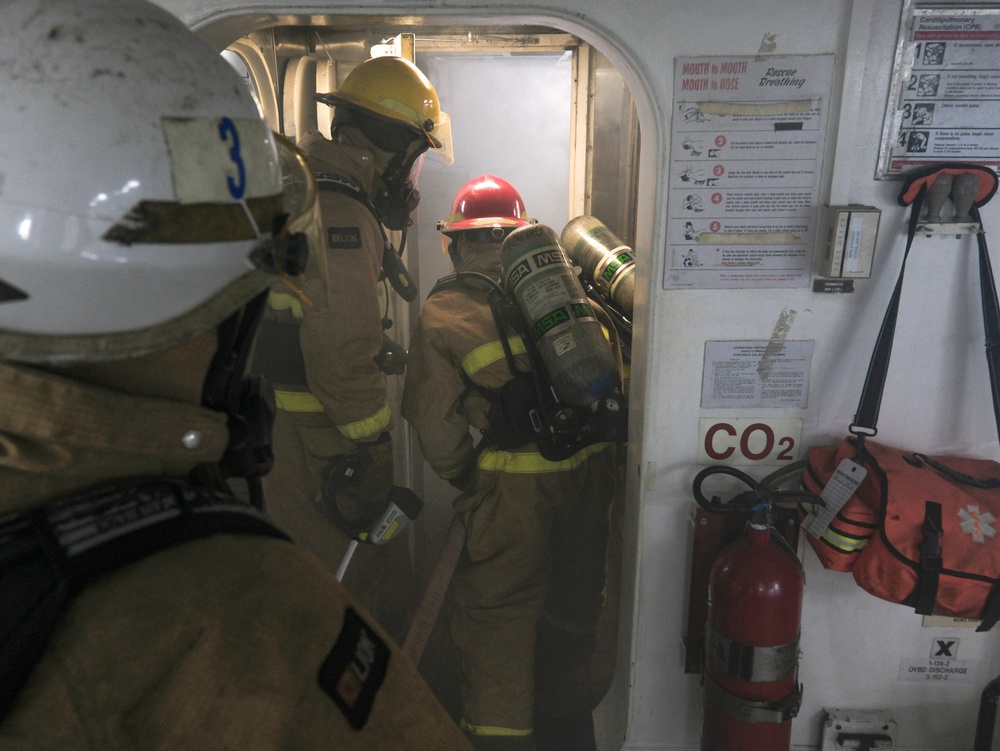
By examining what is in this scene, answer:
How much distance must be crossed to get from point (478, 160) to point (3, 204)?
3.61 metres

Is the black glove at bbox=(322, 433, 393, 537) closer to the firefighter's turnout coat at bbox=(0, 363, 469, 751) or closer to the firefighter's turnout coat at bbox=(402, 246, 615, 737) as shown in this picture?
the firefighter's turnout coat at bbox=(402, 246, 615, 737)

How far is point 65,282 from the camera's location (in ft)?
3.12

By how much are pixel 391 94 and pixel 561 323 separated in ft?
4.32

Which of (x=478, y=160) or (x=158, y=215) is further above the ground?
(x=478, y=160)

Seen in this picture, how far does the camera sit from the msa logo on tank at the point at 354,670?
2.88 feet

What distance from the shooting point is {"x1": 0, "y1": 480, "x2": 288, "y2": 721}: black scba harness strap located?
698 mm

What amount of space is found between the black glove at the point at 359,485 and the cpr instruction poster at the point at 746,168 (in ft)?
4.93

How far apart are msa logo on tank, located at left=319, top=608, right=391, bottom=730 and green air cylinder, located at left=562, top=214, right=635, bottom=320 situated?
225cm

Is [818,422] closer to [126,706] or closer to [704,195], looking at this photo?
[704,195]

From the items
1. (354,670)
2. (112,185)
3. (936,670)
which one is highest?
(112,185)

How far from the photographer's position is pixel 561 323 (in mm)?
2547

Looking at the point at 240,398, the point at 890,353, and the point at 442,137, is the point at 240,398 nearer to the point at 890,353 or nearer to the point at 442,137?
the point at 890,353

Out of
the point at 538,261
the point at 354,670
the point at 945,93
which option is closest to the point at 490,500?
the point at 538,261

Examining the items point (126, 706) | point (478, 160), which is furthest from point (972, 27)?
point (478, 160)
